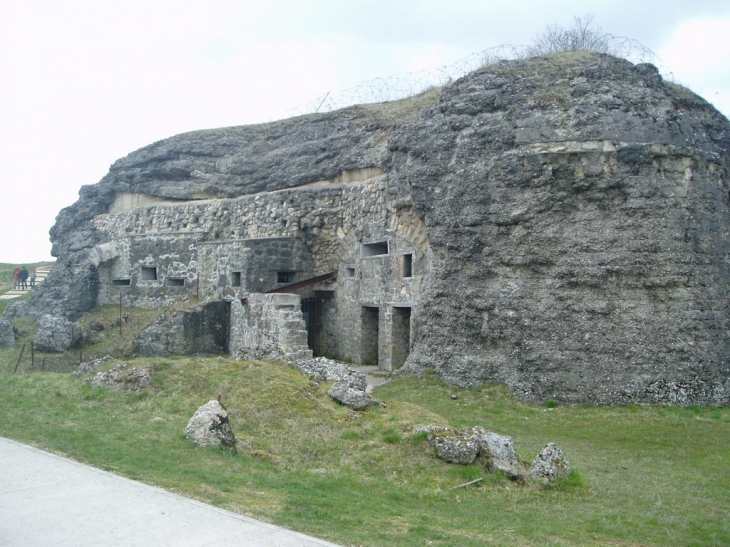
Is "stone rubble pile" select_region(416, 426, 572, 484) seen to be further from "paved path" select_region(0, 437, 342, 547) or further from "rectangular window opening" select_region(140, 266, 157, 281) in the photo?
"rectangular window opening" select_region(140, 266, 157, 281)

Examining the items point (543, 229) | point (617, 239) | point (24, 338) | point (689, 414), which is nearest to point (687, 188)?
point (617, 239)

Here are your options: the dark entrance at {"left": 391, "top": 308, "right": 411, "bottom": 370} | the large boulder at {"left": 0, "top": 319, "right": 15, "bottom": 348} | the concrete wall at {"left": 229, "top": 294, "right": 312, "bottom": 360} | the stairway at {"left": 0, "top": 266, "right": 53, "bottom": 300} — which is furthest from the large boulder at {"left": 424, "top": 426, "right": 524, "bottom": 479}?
the stairway at {"left": 0, "top": 266, "right": 53, "bottom": 300}

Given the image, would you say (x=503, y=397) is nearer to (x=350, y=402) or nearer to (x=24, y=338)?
(x=350, y=402)

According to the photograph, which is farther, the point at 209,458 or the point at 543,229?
the point at 543,229

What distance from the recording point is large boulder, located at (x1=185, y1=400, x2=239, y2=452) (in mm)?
7707

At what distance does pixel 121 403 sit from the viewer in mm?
9812

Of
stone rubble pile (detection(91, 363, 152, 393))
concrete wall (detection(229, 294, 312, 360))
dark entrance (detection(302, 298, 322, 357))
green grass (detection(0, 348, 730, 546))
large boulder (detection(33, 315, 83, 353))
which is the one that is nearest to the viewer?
green grass (detection(0, 348, 730, 546))

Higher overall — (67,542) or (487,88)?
(487,88)

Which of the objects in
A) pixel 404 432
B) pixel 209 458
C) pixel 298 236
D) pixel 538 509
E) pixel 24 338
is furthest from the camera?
pixel 24 338

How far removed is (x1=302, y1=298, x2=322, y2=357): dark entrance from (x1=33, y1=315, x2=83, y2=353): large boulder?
6.69 meters

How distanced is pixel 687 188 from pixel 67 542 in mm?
11296

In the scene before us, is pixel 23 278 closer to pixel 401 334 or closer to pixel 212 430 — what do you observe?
pixel 401 334

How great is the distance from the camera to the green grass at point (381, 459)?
596cm

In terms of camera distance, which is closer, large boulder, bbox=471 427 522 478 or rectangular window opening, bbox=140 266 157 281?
large boulder, bbox=471 427 522 478
